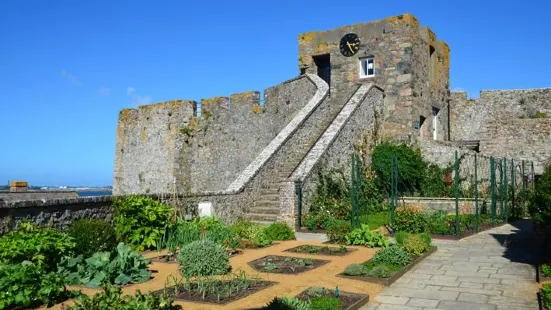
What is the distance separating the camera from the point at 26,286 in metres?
6.41

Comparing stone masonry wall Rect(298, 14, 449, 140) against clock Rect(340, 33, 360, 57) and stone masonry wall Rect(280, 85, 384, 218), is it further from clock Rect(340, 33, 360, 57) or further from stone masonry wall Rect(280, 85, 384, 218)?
stone masonry wall Rect(280, 85, 384, 218)

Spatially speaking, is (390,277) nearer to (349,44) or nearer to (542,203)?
(542,203)

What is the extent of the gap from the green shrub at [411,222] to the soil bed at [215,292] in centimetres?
643

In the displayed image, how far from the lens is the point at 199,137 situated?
23547 millimetres

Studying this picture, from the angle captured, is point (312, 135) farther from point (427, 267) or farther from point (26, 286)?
point (26, 286)

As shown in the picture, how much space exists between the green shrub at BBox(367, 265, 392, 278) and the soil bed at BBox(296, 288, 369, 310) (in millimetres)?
1222

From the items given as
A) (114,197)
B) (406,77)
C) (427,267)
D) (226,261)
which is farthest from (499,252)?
(406,77)

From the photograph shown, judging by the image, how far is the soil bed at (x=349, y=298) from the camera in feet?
20.2

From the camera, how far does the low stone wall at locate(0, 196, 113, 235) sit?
868 centimetres

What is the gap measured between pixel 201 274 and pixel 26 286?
2.76 meters

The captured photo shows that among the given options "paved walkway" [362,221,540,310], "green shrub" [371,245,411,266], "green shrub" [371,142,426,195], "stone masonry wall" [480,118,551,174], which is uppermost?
"stone masonry wall" [480,118,551,174]

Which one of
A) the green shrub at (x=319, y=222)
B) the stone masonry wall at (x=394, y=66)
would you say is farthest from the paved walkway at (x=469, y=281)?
the stone masonry wall at (x=394, y=66)

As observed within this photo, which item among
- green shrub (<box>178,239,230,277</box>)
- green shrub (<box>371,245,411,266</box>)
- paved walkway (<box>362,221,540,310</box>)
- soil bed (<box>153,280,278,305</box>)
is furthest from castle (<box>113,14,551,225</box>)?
soil bed (<box>153,280,278,305</box>)

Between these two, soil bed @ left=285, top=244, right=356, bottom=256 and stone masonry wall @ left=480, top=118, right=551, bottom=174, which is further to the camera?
stone masonry wall @ left=480, top=118, right=551, bottom=174
